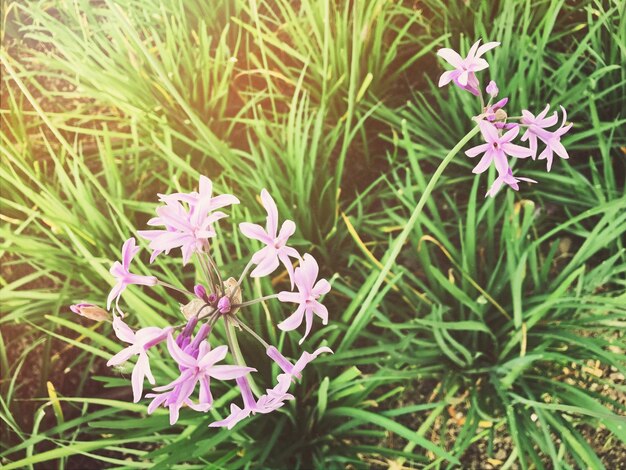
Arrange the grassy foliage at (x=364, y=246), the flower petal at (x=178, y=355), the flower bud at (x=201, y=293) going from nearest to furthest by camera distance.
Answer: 1. the flower petal at (x=178, y=355)
2. the flower bud at (x=201, y=293)
3. the grassy foliage at (x=364, y=246)

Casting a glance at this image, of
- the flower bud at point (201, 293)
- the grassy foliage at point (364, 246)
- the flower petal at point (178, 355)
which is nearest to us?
the flower petal at point (178, 355)

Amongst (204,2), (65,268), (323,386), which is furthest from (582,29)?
(65,268)

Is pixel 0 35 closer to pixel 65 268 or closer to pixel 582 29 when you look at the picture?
pixel 65 268

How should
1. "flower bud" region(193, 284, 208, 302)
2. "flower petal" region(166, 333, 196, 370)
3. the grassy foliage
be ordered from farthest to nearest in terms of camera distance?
the grassy foliage → "flower bud" region(193, 284, 208, 302) → "flower petal" region(166, 333, 196, 370)

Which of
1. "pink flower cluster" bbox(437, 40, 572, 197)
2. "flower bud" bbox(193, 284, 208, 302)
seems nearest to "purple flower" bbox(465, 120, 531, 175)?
"pink flower cluster" bbox(437, 40, 572, 197)

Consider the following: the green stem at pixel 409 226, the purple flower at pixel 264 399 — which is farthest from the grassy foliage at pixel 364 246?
the purple flower at pixel 264 399

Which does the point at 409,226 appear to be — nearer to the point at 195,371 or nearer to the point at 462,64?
the point at 462,64

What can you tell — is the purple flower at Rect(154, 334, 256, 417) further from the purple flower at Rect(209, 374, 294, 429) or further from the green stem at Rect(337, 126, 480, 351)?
the green stem at Rect(337, 126, 480, 351)

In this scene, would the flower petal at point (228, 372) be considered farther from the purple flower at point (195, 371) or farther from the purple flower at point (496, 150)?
the purple flower at point (496, 150)
